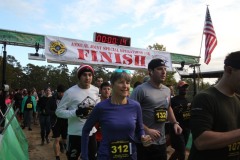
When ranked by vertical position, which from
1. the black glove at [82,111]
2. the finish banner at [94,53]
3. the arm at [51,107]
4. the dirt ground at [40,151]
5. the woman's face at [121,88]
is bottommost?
the dirt ground at [40,151]

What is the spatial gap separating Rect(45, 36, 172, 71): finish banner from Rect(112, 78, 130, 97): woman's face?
377 inches

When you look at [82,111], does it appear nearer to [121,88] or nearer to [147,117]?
[147,117]

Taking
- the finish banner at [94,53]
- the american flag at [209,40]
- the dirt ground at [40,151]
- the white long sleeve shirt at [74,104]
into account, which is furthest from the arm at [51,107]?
the american flag at [209,40]

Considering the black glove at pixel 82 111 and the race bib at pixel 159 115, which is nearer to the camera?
the race bib at pixel 159 115

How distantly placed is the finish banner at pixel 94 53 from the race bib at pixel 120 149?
978cm

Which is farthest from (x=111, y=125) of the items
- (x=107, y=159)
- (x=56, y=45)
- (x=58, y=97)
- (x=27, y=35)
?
(x=27, y=35)

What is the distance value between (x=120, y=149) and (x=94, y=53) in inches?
412

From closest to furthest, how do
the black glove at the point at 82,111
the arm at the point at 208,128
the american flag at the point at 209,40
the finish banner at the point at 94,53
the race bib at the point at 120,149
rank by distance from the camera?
the arm at the point at 208,128 → the race bib at the point at 120,149 → the black glove at the point at 82,111 → the finish banner at the point at 94,53 → the american flag at the point at 209,40

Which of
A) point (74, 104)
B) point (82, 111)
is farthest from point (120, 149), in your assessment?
point (74, 104)

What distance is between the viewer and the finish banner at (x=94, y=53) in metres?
12.4

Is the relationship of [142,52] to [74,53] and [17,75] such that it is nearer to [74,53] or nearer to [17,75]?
[74,53]

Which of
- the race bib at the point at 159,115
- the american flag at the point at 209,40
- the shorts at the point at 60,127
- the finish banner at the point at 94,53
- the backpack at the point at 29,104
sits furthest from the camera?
the american flag at the point at 209,40

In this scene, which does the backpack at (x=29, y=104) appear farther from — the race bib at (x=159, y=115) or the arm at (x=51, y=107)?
the race bib at (x=159, y=115)

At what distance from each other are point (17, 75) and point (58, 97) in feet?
248
